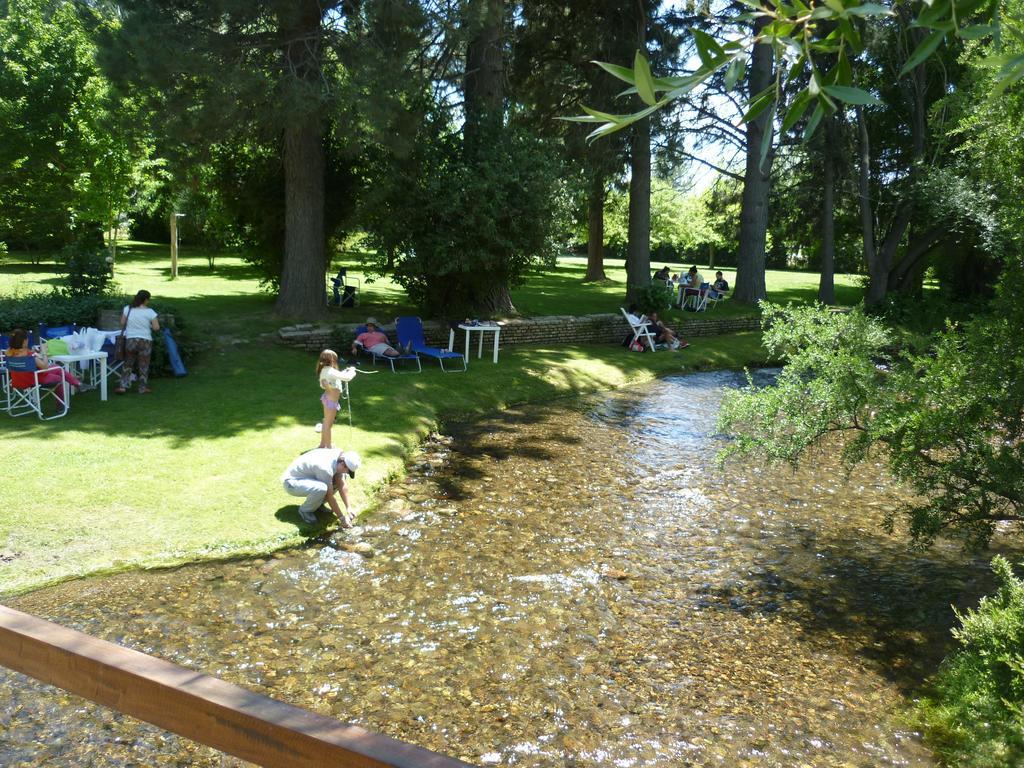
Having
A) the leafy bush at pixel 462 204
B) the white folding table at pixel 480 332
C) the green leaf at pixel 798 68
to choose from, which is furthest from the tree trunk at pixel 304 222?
the green leaf at pixel 798 68

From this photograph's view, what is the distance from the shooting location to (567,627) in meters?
6.69

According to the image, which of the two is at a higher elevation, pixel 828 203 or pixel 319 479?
pixel 828 203

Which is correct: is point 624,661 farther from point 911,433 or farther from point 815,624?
point 911,433

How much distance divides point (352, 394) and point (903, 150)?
24.8 metres

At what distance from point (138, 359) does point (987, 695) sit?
447 inches

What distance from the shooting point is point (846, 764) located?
16.6 ft

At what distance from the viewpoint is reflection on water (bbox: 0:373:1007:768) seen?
17.2 ft

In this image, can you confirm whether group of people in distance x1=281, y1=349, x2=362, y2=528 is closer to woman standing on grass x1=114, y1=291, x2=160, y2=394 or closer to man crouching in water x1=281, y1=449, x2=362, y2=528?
man crouching in water x1=281, y1=449, x2=362, y2=528

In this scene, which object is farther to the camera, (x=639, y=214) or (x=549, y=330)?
(x=639, y=214)

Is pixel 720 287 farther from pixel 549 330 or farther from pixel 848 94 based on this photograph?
pixel 848 94

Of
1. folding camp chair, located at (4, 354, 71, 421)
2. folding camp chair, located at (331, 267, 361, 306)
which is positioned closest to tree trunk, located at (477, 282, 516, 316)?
folding camp chair, located at (331, 267, 361, 306)

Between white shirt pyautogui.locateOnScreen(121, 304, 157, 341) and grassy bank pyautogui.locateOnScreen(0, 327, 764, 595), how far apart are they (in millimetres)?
888

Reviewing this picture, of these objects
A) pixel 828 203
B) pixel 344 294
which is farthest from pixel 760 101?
pixel 828 203

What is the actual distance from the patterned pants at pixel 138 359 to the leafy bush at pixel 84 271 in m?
2.96
